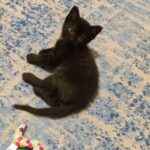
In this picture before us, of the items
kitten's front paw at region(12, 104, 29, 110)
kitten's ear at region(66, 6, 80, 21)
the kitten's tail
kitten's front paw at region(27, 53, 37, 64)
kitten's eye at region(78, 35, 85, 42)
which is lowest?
kitten's front paw at region(12, 104, 29, 110)

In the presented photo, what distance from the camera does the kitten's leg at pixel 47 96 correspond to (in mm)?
1591

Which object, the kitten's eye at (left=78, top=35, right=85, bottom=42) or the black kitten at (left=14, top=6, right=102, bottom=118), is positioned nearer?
the black kitten at (left=14, top=6, right=102, bottom=118)

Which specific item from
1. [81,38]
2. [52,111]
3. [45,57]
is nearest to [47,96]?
[52,111]

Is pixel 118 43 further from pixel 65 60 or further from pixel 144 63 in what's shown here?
pixel 65 60

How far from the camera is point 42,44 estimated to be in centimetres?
188

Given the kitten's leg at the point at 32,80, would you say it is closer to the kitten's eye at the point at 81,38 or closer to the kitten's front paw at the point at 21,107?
the kitten's front paw at the point at 21,107

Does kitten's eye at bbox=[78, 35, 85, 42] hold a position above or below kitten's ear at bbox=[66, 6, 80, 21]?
below

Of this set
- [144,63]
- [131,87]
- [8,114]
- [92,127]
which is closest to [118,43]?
[144,63]

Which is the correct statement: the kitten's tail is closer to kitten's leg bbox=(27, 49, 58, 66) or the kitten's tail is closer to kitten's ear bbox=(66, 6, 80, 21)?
kitten's leg bbox=(27, 49, 58, 66)

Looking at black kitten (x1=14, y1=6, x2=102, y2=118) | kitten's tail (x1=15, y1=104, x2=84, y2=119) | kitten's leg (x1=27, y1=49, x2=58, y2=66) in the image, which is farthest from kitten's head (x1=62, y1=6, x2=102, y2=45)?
kitten's tail (x1=15, y1=104, x2=84, y2=119)

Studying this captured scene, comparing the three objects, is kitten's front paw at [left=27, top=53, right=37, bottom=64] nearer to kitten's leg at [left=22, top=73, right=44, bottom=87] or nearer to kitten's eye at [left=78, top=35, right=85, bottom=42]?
kitten's leg at [left=22, top=73, right=44, bottom=87]

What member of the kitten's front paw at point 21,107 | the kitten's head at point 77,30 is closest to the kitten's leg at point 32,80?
the kitten's front paw at point 21,107

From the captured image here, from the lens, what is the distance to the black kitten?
61.4 inches

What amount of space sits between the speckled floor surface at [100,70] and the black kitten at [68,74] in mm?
45
